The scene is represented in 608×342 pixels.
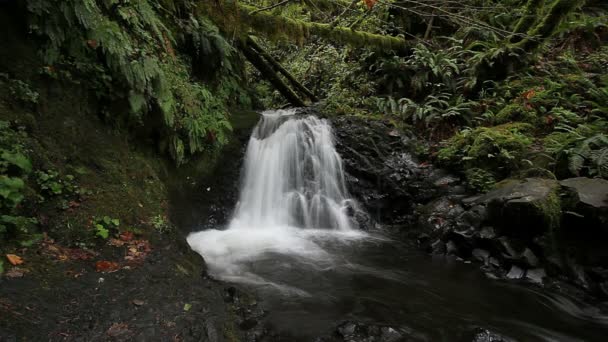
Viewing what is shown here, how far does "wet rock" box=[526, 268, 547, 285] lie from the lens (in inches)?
196

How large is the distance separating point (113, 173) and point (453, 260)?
16.8ft

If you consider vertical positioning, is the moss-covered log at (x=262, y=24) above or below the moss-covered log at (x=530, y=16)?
below

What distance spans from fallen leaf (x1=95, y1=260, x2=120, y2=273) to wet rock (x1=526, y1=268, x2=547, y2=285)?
5.21m

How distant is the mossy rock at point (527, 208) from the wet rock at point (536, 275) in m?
0.47

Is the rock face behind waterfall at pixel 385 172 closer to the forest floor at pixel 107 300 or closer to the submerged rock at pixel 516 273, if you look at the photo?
the submerged rock at pixel 516 273

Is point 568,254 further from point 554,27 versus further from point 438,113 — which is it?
point 554,27

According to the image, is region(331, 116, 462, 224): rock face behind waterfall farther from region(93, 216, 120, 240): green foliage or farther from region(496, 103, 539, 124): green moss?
region(93, 216, 120, 240): green foliage

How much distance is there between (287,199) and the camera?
758 cm

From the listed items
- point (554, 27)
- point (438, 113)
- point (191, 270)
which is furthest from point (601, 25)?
point (191, 270)

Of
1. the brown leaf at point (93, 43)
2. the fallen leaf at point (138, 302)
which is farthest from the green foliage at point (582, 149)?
the brown leaf at point (93, 43)

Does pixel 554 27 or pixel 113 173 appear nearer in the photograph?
pixel 113 173

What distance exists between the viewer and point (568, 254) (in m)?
5.06

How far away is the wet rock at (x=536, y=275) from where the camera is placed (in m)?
4.97

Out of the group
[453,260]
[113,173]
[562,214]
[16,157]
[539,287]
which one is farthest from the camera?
[453,260]
